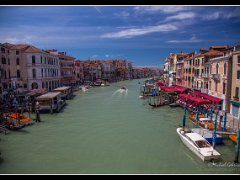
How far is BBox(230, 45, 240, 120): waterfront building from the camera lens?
2114 cm

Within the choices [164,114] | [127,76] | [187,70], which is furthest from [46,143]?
[127,76]

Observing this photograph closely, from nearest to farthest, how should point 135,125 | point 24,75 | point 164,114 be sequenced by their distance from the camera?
1. point 135,125
2. point 164,114
3. point 24,75

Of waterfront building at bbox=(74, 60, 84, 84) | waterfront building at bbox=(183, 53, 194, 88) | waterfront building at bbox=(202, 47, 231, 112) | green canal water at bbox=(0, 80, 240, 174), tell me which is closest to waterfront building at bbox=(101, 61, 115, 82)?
waterfront building at bbox=(74, 60, 84, 84)

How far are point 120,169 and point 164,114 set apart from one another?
15.7 meters

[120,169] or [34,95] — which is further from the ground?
[34,95]

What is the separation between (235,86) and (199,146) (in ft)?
38.3

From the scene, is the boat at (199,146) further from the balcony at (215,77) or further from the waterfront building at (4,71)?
the waterfront building at (4,71)

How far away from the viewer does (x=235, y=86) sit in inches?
861

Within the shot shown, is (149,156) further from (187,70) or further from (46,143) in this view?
(187,70)

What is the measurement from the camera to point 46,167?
12406 millimetres

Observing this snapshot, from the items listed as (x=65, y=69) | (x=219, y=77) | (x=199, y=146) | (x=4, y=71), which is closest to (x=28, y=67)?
(x=4, y=71)

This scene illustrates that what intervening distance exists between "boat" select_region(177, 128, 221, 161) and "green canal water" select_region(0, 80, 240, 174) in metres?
0.36

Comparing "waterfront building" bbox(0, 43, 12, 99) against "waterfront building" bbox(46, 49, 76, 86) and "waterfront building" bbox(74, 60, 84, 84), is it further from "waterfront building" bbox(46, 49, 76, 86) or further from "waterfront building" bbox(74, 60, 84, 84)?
"waterfront building" bbox(74, 60, 84, 84)

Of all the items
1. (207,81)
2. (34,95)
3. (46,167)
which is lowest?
(46,167)
